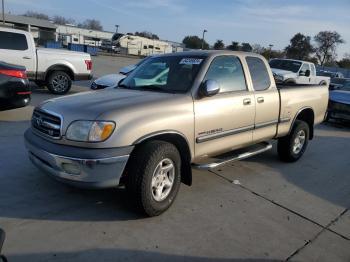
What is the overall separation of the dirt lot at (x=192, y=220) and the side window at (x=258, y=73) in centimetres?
137

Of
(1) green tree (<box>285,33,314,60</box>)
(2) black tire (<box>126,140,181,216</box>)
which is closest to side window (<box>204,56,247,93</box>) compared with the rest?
(2) black tire (<box>126,140,181,216</box>)

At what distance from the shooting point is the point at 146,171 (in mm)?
3957

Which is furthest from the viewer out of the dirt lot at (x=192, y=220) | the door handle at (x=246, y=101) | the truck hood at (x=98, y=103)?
the door handle at (x=246, y=101)

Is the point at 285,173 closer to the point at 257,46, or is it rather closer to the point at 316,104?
the point at 316,104

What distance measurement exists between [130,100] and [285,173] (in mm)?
3124

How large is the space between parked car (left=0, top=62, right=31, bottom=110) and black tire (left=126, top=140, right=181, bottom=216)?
5069mm

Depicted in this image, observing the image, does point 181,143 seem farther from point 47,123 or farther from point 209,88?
point 47,123

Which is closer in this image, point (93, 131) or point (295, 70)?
point (93, 131)

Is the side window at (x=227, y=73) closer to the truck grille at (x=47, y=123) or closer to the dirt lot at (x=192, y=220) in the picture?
the dirt lot at (x=192, y=220)

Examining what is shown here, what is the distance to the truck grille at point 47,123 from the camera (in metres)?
4.04

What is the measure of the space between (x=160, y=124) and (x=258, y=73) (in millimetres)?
2336

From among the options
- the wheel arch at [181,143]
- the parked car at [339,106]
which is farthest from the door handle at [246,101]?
the parked car at [339,106]

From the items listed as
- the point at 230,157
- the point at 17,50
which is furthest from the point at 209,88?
the point at 17,50

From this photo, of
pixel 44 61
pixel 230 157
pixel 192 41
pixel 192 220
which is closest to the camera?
pixel 192 220
